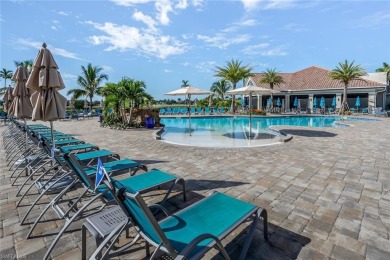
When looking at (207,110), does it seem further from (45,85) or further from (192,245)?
(192,245)

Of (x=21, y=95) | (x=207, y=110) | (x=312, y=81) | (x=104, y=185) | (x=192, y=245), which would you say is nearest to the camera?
(x=192, y=245)

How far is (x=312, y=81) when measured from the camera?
33719 millimetres

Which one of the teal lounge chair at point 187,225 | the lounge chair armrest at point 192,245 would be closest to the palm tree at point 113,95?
the teal lounge chair at point 187,225

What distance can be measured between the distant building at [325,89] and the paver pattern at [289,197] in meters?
24.8

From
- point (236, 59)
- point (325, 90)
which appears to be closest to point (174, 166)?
point (236, 59)

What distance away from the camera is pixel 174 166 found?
5996 millimetres

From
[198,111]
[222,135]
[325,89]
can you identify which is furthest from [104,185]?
[325,89]

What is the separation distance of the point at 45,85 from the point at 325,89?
35.1 metres

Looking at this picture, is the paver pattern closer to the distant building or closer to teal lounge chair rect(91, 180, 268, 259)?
teal lounge chair rect(91, 180, 268, 259)

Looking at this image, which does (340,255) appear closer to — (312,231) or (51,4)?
(312,231)

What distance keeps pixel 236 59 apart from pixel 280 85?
950cm

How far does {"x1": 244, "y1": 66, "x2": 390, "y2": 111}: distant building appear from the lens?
28700 mm

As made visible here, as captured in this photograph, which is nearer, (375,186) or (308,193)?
(308,193)

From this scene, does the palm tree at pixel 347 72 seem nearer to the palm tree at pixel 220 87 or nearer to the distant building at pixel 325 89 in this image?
the distant building at pixel 325 89
